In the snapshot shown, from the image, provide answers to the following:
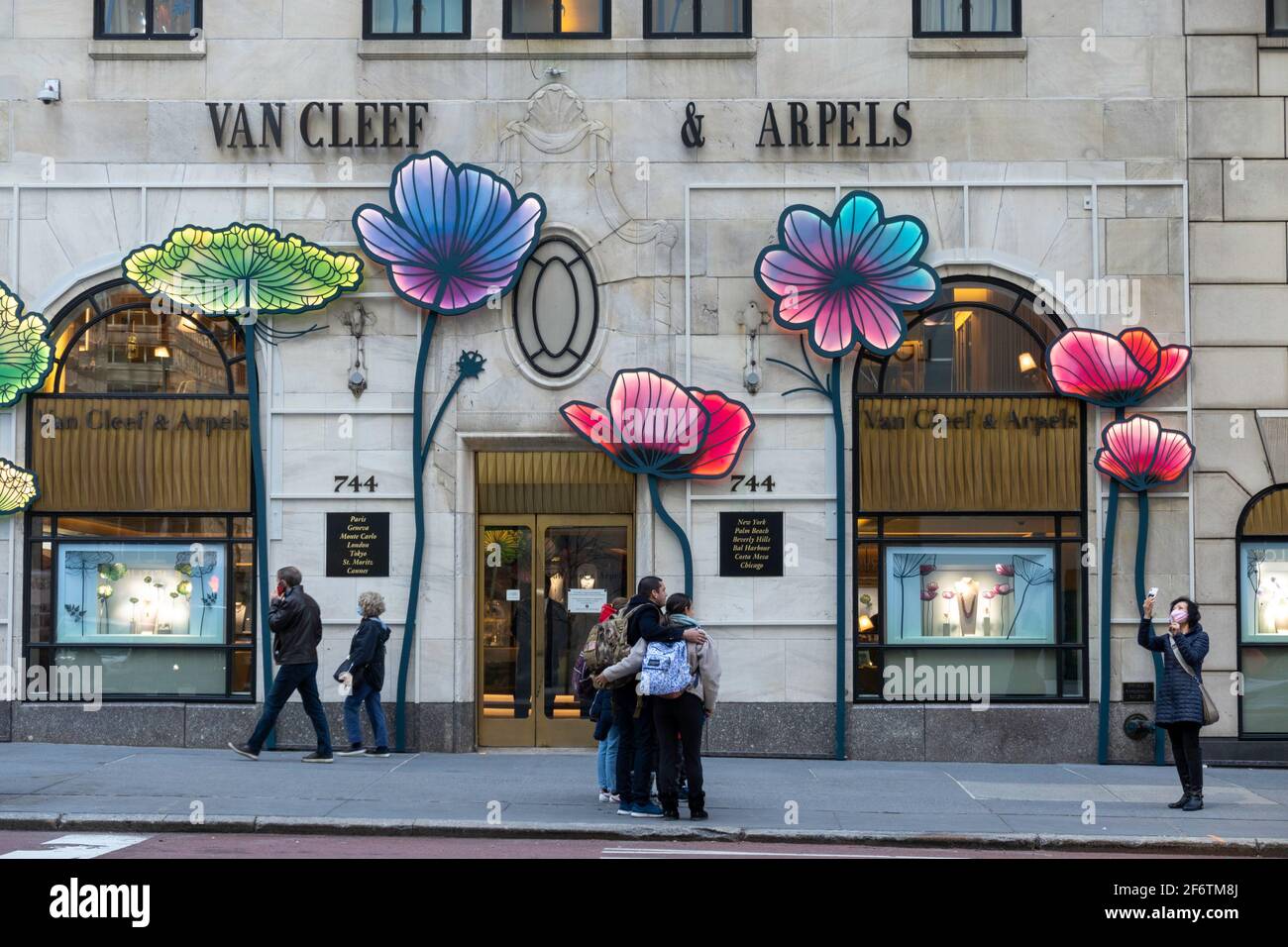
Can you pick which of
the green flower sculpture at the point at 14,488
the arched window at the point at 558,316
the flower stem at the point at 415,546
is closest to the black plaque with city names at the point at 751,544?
the arched window at the point at 558,316

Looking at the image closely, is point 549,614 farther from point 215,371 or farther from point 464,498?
point 215,371

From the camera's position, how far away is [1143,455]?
1623 centimetres

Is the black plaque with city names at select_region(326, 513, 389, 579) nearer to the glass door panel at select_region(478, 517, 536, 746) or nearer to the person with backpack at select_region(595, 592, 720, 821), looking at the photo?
→ the glass door panel at select_region(478, 517, 536, 746)

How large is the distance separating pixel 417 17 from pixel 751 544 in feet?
22.5

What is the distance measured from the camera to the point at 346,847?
36.6 ft

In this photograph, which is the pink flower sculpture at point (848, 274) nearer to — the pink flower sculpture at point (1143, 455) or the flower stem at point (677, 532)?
the flower stem at point (677, 532)

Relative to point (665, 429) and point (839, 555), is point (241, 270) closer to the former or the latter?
point (665, 429)

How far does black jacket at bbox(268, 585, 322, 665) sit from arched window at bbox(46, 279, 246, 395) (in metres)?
3.04

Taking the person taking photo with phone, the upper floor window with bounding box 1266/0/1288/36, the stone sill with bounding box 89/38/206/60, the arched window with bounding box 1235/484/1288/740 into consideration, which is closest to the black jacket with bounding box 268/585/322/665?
the stone sill with bounding box 89/38/206/60

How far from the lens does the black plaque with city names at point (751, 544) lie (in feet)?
53.8

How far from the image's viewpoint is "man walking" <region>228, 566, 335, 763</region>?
14961 mm

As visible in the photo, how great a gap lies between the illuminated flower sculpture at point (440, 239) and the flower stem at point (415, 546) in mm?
11

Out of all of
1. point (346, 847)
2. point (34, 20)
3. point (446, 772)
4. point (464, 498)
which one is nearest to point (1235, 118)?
point (464, 498)

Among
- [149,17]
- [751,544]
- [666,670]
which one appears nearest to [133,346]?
[149,17]
